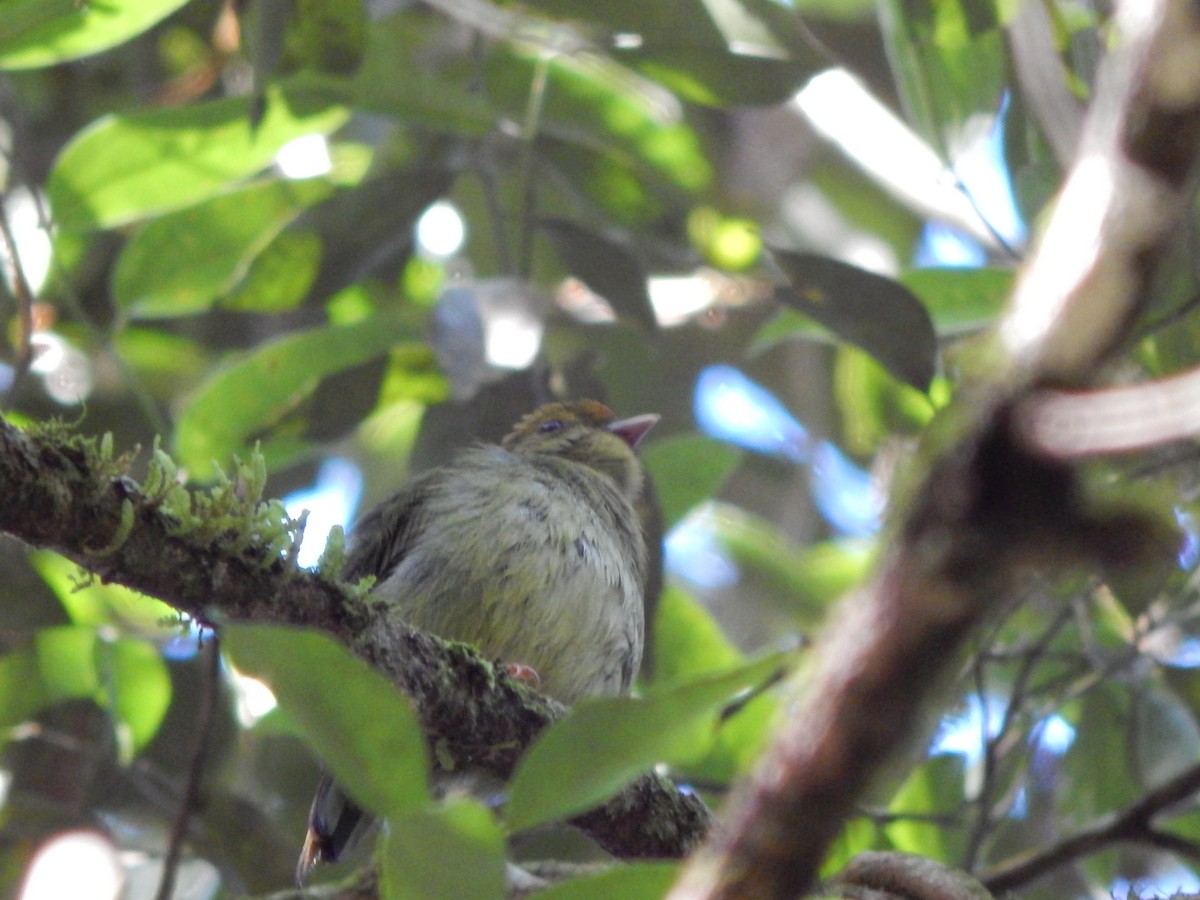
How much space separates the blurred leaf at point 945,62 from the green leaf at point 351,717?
304 centimetres

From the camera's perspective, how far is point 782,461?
24.5ft

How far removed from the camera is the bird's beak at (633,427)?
5613 millimetres

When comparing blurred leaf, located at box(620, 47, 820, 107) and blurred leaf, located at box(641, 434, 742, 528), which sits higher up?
blurred leaf, located at box(620, 47, 820, 107)

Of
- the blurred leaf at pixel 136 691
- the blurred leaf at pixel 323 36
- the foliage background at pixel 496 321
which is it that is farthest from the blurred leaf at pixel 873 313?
the blurred leaf at pixel 136 691

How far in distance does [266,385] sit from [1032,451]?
396cm

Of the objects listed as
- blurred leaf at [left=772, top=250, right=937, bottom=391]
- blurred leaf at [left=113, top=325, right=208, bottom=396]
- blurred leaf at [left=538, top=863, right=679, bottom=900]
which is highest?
blurred leaf at [left=538, top=863, right=679, bottom=900]

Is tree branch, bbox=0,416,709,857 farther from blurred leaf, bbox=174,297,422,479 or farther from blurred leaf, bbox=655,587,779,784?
blurred leaf, bbox=174,297,422,479

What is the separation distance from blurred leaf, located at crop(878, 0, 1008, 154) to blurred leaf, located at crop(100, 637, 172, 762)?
114 inches

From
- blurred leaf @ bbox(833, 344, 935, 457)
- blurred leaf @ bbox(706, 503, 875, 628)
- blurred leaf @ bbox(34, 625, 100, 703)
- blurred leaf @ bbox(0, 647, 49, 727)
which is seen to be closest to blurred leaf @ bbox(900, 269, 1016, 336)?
blurred leaf @ bbox(833, 344, 935, 457)

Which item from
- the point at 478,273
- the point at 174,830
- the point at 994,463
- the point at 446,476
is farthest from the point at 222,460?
the point at 994,463

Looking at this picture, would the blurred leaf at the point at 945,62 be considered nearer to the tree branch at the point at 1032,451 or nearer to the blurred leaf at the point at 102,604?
the blurred leaf at the point at 102,604

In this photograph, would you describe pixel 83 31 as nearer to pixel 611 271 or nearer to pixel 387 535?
pixel 387 535

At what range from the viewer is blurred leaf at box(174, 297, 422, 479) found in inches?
183

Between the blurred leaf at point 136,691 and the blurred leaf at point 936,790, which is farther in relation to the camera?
the blurred leaf at point 936,790
